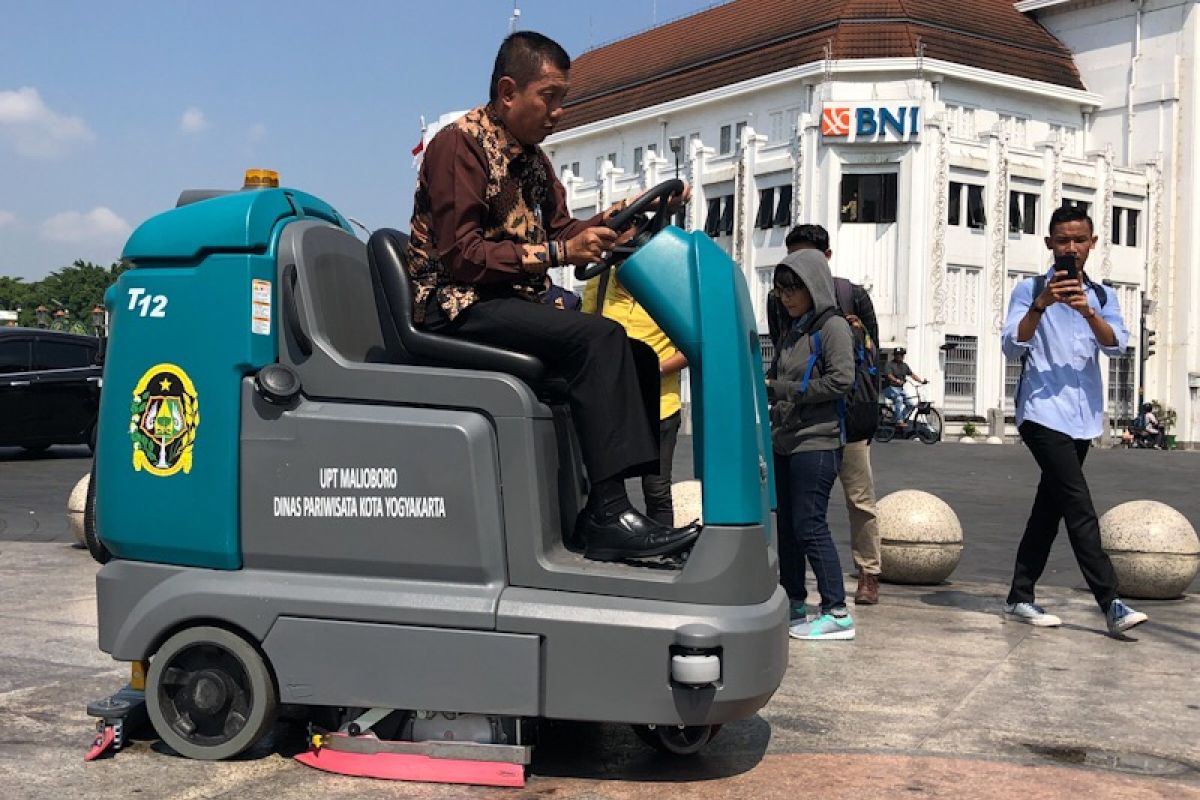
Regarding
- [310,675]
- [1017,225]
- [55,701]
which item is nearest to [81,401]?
[55,701]

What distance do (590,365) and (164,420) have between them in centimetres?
134

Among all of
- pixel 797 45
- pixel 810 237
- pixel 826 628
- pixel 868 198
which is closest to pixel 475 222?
pixel 826 628

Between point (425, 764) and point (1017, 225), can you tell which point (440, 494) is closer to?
point (425, 764)

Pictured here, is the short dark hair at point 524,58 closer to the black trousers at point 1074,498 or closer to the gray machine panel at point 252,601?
the gray machine panel at point 252,601

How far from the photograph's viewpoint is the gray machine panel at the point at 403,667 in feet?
12.7

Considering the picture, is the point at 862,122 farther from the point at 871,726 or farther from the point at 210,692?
the point at 210,692

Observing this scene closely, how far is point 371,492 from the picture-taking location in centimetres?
400

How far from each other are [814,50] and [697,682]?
49123 millimetres

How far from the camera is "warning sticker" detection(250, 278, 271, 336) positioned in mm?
4098

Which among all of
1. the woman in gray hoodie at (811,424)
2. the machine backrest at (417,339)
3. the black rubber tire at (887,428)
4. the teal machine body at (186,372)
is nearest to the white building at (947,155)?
the black rubber tire at (887,428)

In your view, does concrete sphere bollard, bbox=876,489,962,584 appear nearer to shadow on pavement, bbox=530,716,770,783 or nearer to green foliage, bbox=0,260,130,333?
shadow on pavement, bbox=530,716,770,783

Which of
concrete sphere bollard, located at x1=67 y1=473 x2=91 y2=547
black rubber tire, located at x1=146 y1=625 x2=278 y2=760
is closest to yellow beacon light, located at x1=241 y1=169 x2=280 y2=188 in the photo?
black rubber tire, located at x1=146 y1=625 x2=278 y2=760

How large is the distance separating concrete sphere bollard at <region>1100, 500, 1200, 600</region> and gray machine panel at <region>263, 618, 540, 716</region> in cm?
520

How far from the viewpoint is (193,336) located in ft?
13.6
